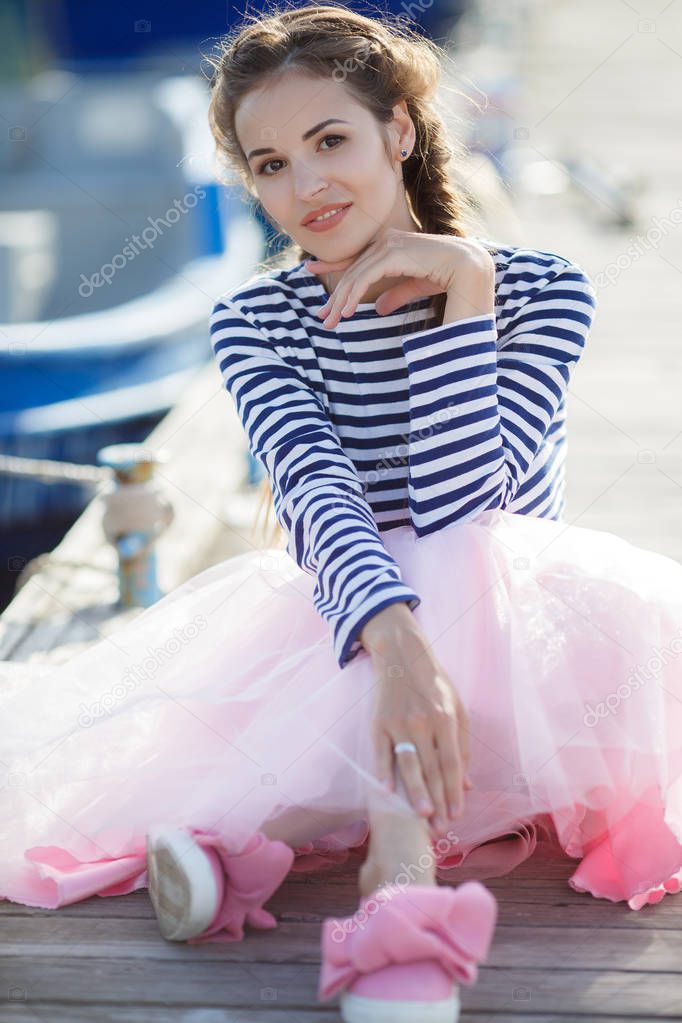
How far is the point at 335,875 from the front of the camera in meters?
1.56

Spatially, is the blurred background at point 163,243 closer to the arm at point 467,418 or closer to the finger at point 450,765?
the arm at point 467,418

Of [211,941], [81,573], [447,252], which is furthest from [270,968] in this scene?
[81,573]

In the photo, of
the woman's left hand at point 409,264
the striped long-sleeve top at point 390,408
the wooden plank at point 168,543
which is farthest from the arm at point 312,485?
the wooden plank at point 168,543

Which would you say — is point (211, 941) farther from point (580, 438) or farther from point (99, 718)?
point (580, 438)

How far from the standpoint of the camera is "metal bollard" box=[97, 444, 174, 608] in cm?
273

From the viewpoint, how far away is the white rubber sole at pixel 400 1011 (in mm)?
1164

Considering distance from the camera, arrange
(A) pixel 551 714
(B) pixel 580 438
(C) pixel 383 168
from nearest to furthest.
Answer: (A) pixel 551 714 < (C) pixel 383 168 < (B) pixel 580 438

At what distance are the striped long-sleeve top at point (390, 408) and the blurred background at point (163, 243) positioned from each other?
0.34 metres

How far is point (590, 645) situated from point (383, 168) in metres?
0.76

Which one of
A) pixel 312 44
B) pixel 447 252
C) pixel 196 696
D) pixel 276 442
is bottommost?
pixel 196 696

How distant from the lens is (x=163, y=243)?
19.6 ft

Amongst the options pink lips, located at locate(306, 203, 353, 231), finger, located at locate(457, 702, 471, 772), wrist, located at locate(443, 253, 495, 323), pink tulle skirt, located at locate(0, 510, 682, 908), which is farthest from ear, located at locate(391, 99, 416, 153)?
finger, located at locate(457, 702, 471, 772)

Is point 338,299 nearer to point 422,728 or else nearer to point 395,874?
point 422,728

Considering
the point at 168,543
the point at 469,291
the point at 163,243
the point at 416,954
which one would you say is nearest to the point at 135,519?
the point at 168,543
